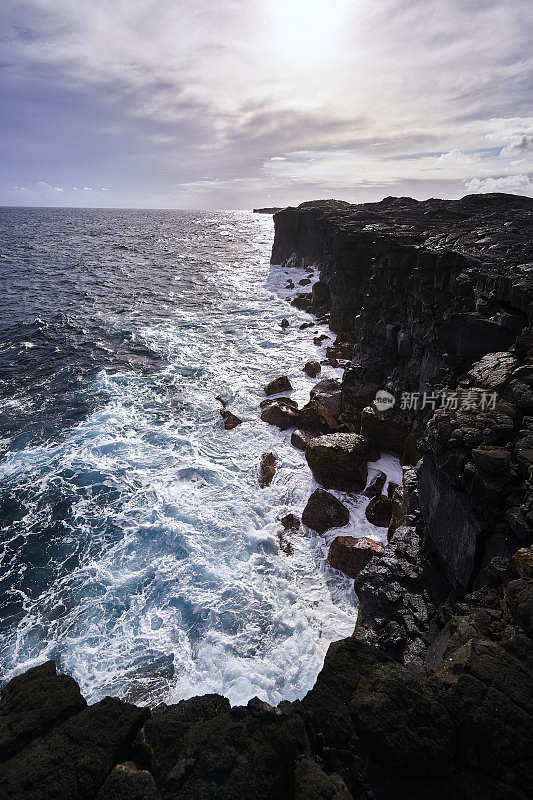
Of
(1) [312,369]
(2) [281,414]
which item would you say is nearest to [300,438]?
(2) [281,414]

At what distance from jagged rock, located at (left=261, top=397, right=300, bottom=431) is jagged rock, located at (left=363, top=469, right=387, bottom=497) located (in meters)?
6.33

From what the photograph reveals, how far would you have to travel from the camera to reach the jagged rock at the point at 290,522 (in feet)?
55.0

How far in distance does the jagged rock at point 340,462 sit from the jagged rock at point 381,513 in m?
1.68

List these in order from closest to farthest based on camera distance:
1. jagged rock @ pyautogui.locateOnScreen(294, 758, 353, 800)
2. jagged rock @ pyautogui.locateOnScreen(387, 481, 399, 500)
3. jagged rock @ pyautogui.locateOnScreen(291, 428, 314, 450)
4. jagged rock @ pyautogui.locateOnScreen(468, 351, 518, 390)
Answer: jagged rock @ pyautogui.locateOnScreen(294, 758, 353, 800) < jagged rock @ pyautogui.locateOnScreen(468, 351, 518, 390) < jagged rock @ pyautogui.locateOnScreen(387, 481, 399, 500) < jagged rock @ pyautogui.locateOnScreen(291, 428, 314, 450)

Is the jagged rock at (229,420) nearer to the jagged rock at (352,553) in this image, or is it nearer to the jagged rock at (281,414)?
the jagged rock at (281,414)

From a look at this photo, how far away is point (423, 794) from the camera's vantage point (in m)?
5.48

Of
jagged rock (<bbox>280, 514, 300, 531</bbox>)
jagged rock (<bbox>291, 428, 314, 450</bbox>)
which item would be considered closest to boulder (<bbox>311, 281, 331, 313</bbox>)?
jagged rock (<bbox>291, 428, 314, 450</bbox>)

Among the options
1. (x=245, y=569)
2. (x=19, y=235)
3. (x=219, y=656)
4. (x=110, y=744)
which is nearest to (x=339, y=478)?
(x=245, y=569)

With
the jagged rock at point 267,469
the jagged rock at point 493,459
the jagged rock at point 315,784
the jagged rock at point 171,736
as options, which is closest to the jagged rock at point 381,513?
the jagged rock at point 267,469

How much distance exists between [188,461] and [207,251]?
287ft

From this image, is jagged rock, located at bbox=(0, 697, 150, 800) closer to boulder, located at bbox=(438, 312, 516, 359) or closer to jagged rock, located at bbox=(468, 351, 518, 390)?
jagged rock, located at bbox=(468, 351, 518, 390)

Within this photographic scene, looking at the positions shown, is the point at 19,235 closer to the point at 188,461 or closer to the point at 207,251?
the point at 207,251

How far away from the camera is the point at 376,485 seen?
18.4m

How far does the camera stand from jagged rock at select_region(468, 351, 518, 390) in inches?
441
